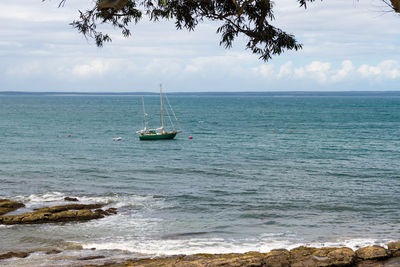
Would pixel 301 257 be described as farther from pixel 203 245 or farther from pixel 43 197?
pixel 43 197

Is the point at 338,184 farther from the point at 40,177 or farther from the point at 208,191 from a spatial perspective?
the point at 40,177

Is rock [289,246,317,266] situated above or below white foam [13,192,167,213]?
above

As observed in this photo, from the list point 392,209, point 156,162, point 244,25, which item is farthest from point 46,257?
point 156,162

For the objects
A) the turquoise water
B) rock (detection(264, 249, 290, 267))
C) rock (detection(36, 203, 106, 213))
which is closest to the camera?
rock (detection(264, 249, 290, 267))

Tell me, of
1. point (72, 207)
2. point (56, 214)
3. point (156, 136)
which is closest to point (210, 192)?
point (72, 207)

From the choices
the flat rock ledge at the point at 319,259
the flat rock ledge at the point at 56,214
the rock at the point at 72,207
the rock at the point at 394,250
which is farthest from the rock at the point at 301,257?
the rock at the point at 72,207

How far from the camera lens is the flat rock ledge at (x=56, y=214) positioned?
2405cm

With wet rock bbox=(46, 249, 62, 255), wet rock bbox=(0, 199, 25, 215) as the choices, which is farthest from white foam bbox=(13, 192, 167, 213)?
wet rock bbox=(46, 249, 62, 255)

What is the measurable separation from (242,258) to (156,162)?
3523 cm

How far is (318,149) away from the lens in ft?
196

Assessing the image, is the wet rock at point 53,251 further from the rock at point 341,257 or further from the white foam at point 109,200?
the rock at point 341,257

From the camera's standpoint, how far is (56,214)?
81.7 ft

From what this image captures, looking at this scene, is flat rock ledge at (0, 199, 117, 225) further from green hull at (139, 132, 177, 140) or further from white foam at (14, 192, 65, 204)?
green hull at (139, 132, 177, 140)

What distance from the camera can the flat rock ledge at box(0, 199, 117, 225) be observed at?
24.0 meters
